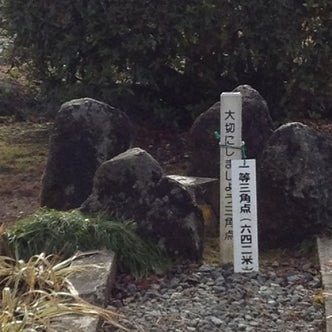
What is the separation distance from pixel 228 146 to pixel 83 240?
35.9 inches

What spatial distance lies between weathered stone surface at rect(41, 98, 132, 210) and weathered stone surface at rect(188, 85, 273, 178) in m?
0.48

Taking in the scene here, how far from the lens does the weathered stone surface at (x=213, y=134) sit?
657 cm

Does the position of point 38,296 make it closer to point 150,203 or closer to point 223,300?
point 223,300

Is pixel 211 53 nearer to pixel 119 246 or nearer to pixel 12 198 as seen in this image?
pixel 12 198

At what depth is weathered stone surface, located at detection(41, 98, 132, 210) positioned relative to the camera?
6.39 metres

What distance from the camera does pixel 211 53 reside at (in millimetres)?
8891

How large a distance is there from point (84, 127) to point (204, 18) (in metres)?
2.18

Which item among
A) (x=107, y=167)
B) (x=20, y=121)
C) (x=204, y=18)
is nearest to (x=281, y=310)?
(x=107, y=167)

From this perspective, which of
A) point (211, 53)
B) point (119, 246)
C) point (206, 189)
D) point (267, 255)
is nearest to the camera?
point (119, 246)

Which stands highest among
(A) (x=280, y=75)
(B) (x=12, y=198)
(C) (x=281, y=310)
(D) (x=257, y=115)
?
(A) (x=280, y=75)

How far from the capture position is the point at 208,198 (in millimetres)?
6410

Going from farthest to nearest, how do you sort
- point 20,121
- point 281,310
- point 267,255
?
1. point 20,121
2. point 267,255
3. point 281,310

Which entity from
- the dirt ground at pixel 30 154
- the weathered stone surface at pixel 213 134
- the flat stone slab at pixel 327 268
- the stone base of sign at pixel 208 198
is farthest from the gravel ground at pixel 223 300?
the dirt ground at pixel 30 154

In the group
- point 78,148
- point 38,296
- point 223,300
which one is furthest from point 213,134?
point 38,296
